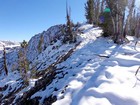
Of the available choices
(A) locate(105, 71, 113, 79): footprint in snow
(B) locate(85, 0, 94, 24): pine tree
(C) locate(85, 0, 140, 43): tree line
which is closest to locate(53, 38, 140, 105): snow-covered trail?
(A) locate(105, 71, 113, 79): footprint in snow

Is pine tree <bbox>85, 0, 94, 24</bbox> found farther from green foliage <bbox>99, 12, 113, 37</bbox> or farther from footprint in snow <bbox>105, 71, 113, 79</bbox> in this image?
footprint in snow <bbox>105, 71, 113, 79</bbox>

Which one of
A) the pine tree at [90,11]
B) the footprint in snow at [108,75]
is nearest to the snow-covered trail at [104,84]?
the footprint in snow at [108,75]

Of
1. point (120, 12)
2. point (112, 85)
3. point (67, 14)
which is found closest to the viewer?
point (112, 85)

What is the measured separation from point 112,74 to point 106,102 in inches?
103

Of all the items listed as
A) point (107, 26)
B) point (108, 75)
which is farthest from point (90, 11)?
point (108, 75)

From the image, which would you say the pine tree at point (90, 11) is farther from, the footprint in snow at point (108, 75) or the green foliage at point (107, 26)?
the footprint in snow at point (108, 75)

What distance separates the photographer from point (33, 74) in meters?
22.6

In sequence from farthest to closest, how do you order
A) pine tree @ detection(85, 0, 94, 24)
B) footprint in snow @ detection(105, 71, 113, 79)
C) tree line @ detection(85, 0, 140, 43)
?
1. pine tree @ detection(85, 0, 94, 24)
2. tree line @ detection(85, 0, 140, 43)
3. footprint in snow @ detection(105, 71, 113, 79)

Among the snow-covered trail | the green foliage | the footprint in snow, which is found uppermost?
the green foliage

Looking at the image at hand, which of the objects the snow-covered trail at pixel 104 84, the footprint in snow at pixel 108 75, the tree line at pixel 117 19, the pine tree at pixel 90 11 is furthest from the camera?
the pine tree at pixel 90 11

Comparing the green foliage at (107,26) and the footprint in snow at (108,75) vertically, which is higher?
the green foliage at (107,26)

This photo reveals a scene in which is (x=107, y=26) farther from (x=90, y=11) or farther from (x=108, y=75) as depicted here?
(x=90, y=11)

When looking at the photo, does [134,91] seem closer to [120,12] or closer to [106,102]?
[106,102]

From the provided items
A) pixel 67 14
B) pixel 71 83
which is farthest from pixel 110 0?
pixel 71 83
